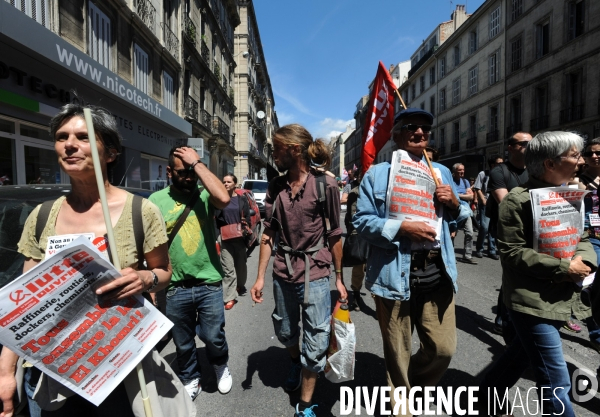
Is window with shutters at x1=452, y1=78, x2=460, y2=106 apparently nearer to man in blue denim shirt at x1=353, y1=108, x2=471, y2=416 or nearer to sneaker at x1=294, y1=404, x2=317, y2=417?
man in blue denim shirt at x1=353, y1=108, x2=471, y2=416

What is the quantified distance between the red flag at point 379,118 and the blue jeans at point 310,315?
4.90 feet

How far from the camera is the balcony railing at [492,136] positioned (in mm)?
26234

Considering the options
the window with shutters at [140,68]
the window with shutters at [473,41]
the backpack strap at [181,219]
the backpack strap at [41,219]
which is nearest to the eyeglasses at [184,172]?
the backpack strap at [181,219]

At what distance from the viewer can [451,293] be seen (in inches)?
95.3

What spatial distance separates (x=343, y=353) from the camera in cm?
250

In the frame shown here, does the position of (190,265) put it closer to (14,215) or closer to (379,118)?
(14,215)

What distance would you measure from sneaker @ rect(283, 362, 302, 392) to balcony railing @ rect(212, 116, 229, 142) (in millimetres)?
23289

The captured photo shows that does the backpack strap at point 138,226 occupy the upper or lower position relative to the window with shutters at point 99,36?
lower

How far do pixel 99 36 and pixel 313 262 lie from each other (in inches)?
484

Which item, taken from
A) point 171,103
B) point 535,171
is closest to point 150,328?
point 535,171

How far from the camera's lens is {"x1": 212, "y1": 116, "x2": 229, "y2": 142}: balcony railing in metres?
25.1

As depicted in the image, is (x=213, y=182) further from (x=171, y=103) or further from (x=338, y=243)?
(x=171, y=103)

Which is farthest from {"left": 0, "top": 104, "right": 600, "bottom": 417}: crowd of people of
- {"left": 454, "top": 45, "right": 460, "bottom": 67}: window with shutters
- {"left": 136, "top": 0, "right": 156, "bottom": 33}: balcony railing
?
{"left": 454, "top": 45, "right": 460, "bottom": 67}: window with shutters

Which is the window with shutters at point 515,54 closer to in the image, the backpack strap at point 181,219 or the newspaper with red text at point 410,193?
the newspaper with red text at point 410,193
